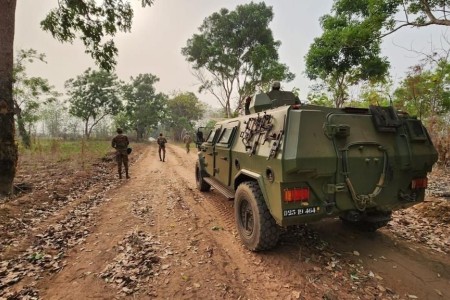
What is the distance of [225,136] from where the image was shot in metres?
6.37

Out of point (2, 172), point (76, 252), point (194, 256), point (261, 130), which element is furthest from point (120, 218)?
point (261, 130)

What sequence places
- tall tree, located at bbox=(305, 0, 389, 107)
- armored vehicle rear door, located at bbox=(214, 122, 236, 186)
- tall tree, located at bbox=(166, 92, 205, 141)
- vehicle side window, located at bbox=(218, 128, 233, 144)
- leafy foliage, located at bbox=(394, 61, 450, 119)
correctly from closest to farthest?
1. armored vehicle rear door, located at bbox=(214, 122, 236, 186)
2. vehicle side window, located at bbox=(218, 128, 233, 144)
3. tall tree, located at bbox=(305, 0, 389, 107)
4. leafy foliage, located at bbox=(394, 61, 450, 119)
5. tall tree, located at bbox=(166, 92, 205, 141)

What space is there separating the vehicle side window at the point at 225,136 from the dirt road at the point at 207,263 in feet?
5.57

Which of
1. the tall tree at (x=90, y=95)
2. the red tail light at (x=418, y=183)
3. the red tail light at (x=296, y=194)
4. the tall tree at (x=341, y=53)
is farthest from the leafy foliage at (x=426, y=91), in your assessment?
the tall tree at (x=90, y=95)

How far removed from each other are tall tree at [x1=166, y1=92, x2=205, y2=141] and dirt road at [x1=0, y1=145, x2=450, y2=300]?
58.1 m

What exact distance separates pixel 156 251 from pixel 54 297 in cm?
150

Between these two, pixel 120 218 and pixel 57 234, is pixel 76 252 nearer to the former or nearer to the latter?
pixel 57 234

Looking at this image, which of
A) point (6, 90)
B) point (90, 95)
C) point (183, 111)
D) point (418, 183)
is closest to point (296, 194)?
point (418, 183)

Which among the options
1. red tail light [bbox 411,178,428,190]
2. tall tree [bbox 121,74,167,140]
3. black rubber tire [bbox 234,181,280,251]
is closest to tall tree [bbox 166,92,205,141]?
tall tree [bbox 121,74,167,140]

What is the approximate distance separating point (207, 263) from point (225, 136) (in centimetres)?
300

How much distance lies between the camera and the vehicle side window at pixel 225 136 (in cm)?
607

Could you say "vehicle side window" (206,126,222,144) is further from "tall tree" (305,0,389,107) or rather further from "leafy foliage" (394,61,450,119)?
"leafy foliage" (394,61,450,119)

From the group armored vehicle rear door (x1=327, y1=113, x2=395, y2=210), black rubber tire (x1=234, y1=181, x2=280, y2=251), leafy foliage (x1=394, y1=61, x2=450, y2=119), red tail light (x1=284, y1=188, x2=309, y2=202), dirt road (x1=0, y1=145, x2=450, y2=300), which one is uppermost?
leafy foliage (x1=394, y1=61, x2=450, y2=119)

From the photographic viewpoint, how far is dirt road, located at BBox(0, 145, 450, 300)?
3.45m
